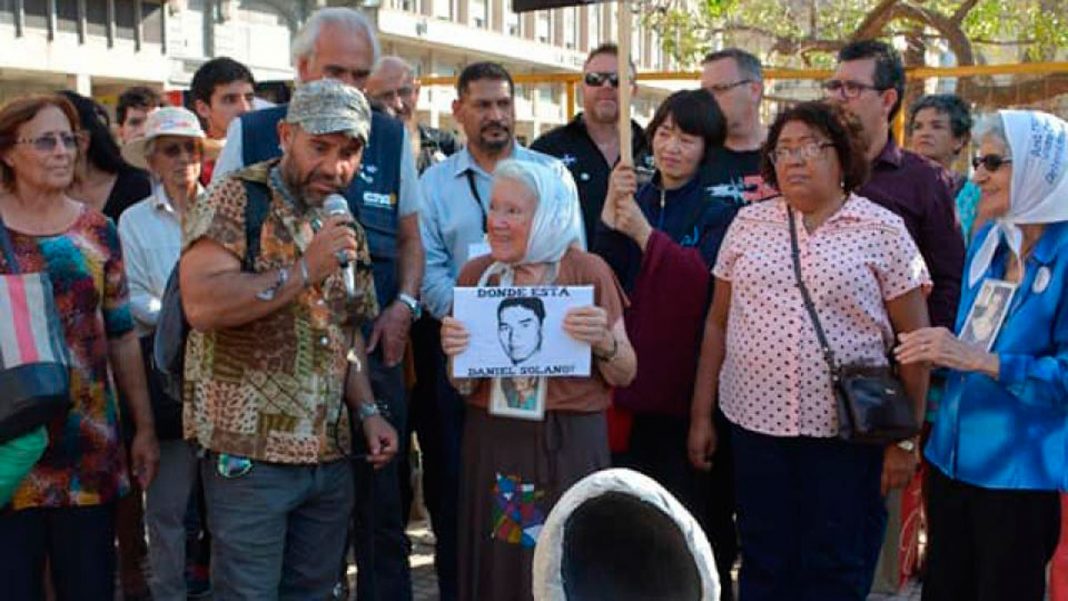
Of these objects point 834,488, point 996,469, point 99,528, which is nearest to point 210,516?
point 99,528

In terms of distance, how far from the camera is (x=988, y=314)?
11.6 feet

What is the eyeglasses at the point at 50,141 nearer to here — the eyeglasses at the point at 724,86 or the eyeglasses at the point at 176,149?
the eyeglasses at the point at 176,149

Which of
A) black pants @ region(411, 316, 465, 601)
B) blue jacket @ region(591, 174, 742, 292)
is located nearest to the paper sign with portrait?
blue jacket @ region(591, 174, 742, 292)

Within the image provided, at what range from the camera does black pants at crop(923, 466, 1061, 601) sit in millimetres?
3438

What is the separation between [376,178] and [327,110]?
3.01 feet

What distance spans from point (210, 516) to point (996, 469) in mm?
2407

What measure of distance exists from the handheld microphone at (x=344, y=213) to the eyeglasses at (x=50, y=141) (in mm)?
995

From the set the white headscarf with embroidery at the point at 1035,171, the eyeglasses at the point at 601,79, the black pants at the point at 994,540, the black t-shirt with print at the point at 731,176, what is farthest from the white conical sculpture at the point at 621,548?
the eyeglasses at the point at 601,79

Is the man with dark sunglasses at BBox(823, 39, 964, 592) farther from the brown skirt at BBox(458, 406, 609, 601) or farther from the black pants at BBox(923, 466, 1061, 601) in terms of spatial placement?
the brown skirt at BBox(458, 406, 609, 601)

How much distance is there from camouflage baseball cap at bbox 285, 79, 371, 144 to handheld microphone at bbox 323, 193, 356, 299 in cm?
20

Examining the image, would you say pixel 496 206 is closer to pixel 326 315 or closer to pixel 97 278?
pixel 326 315

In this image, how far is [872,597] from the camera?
5484mm

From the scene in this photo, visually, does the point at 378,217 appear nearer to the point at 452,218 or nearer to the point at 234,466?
the point at 452,218

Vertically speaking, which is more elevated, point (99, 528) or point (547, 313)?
point (547, 313)
